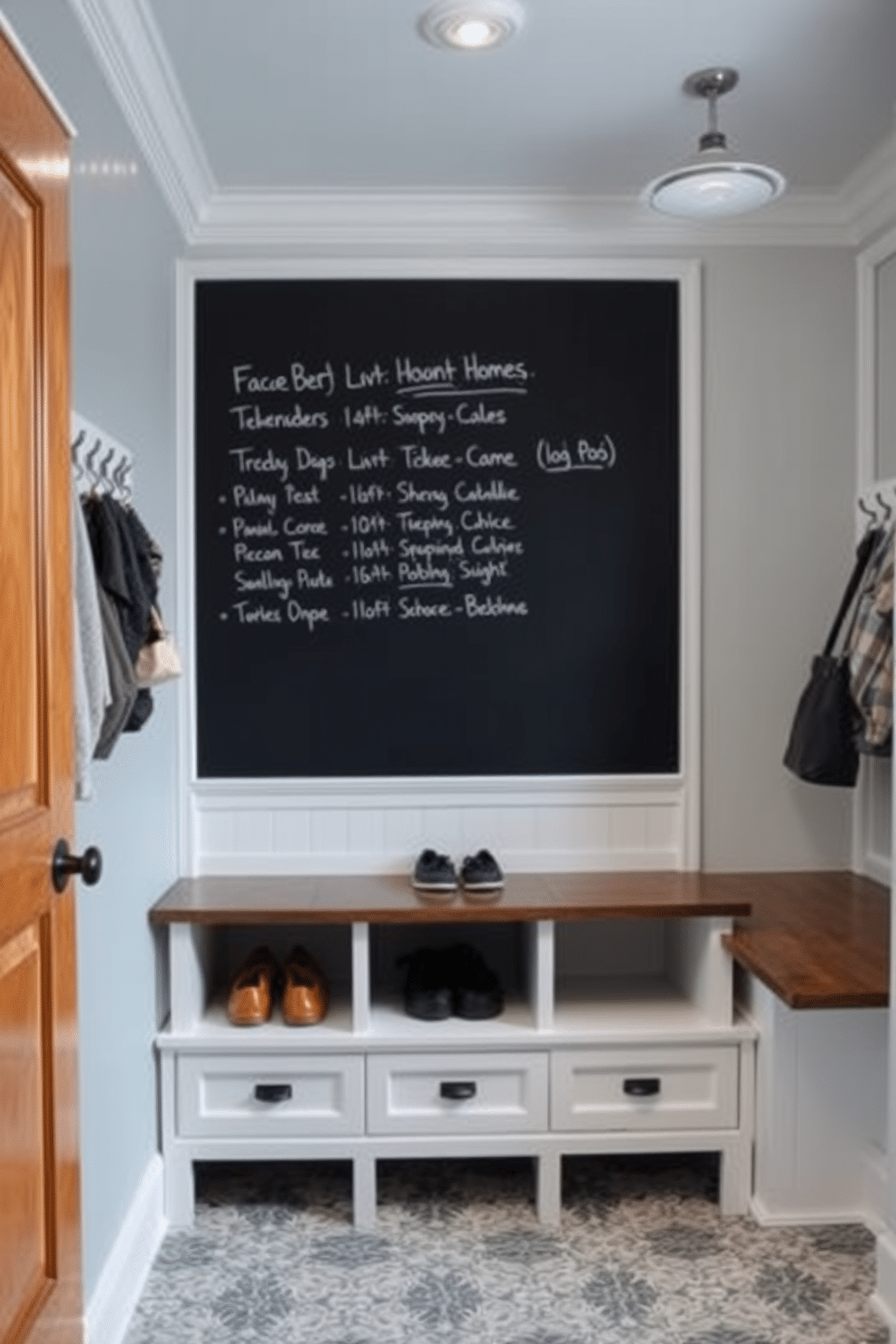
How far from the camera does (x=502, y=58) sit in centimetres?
213

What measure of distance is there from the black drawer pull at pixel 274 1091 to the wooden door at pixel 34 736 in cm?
87

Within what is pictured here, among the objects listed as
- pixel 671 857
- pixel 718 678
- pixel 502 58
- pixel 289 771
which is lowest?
pixel 671 857

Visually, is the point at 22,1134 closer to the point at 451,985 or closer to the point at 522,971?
the point at 451,985

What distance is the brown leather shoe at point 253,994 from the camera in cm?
242

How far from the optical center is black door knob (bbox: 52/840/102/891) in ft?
4.66

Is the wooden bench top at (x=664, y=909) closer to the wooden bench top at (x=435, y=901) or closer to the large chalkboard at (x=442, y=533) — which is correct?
the wooden bench top at (x=435, y=901)

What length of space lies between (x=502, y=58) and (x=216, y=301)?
1002 mm

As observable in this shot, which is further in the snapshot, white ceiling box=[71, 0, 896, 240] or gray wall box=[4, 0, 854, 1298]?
gray wall box=[4, 0, 854, 1298]

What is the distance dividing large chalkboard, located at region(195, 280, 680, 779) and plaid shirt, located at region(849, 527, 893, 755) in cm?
47

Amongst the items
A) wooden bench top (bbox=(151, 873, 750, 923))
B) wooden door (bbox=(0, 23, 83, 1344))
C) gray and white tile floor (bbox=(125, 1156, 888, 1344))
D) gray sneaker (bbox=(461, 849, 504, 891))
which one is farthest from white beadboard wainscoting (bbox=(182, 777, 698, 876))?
wooden door (bbox=(0, 23, 83, 1344))

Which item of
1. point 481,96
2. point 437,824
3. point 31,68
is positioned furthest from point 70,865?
point 481,96

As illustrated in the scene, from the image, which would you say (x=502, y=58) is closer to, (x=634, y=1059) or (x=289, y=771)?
(x=289, y=771)

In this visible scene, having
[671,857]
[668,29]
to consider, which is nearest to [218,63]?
[668,29]

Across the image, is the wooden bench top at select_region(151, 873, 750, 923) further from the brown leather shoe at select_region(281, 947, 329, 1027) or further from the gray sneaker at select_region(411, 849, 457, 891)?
the brown leather shoe at select_region(281, 947, 329, 1027)
